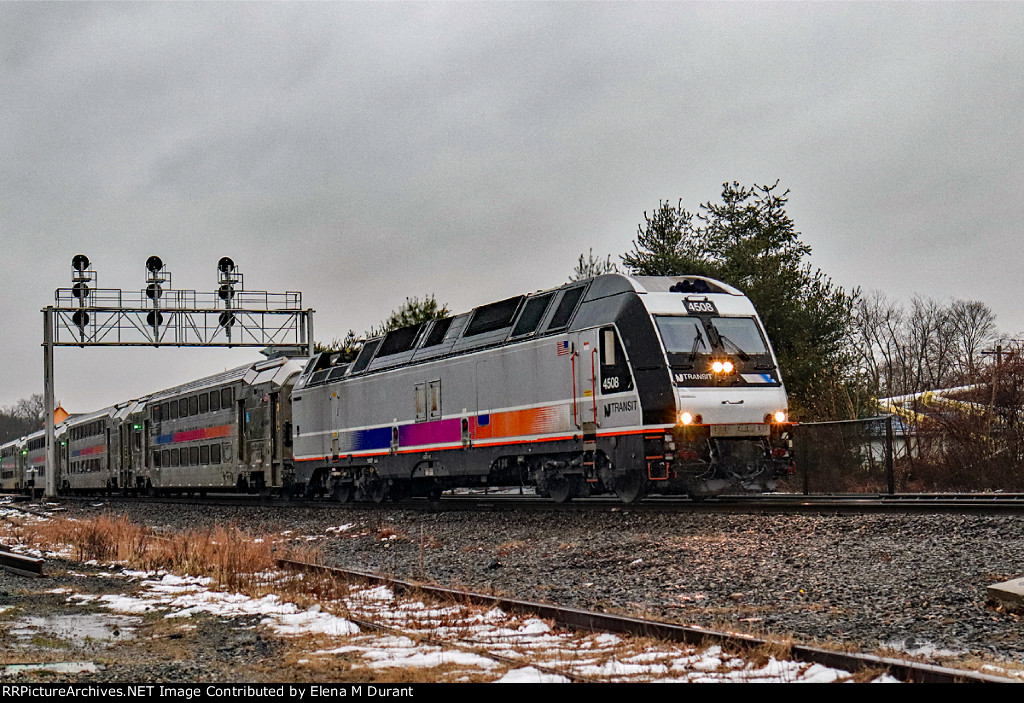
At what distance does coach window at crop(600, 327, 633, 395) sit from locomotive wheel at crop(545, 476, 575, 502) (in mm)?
2344

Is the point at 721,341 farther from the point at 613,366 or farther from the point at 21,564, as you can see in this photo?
the point at 21,564

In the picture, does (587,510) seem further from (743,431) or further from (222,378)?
(222,378)

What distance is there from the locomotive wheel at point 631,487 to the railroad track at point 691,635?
6214mm

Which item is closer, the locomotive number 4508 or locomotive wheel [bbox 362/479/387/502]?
the locomotive number 4508

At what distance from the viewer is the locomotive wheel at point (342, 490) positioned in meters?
25.2

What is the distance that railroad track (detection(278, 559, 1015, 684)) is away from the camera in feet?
17.2

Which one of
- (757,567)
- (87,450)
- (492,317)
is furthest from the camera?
(87,450)

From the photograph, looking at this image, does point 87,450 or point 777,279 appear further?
point 87,450

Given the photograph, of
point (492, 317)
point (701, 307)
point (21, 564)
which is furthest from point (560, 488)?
point (21, 564)

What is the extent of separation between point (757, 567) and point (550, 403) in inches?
286

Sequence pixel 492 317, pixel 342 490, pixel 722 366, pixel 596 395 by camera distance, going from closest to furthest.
Result: pixel 722 366, pixel 596 395, pixel 492 317, pixel 342 490

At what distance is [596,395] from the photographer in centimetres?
1606

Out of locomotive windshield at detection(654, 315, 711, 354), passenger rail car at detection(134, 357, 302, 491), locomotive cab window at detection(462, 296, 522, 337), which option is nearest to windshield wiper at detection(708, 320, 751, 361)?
locomotive windshield at detection(654, 315, 711, 354)

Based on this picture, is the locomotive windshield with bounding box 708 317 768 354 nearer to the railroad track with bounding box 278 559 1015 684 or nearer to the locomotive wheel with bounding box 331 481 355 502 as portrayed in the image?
the railroad track with bounding box 278 559 1015 684
